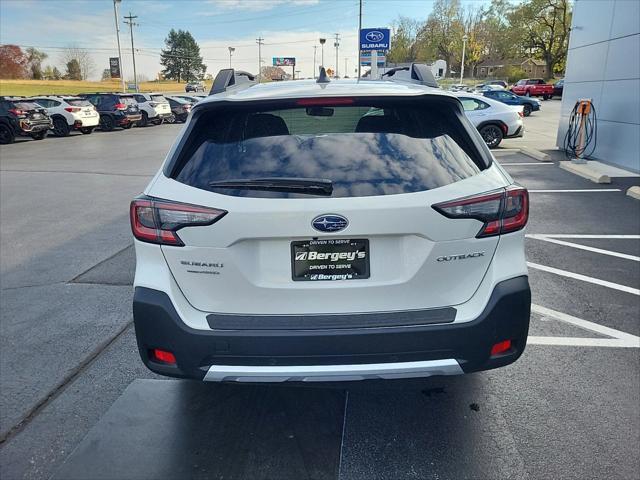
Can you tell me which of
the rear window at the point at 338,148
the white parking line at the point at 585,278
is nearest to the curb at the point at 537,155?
the white parking line at the point at 585,278

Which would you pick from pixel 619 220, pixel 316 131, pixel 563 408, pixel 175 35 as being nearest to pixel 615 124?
pixel 619 220

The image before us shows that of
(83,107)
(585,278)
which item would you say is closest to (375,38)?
(83,107)

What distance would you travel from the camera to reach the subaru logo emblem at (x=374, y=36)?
24.6m

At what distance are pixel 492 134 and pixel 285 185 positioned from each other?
1580 cm

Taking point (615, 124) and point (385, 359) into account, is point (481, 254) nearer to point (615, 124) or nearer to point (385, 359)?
point (385, 359)

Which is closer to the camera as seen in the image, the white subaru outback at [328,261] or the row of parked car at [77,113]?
the white subaru outback at [328,261]

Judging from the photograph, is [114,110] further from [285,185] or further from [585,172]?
[285,185]

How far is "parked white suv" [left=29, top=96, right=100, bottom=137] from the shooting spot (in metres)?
23.0

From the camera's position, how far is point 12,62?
3863 inches

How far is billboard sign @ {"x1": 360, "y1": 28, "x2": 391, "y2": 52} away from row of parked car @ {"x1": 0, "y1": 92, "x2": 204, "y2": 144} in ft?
28.2

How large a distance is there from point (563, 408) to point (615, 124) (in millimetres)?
11264

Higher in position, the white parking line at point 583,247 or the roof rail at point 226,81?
the roof rail at point 226,81

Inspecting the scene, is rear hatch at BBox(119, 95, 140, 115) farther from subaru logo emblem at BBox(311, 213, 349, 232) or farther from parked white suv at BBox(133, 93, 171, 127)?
subaru logo emblem at BBox(311, 213, 349, 232)

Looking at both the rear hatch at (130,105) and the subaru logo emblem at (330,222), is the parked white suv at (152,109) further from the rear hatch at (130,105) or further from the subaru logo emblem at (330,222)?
the subaru logo emblem at (330,222)
